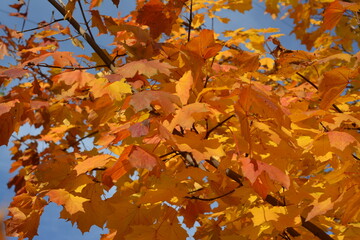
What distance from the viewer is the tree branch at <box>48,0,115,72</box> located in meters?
1.74

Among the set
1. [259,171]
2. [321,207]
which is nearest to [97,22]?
[259,171]

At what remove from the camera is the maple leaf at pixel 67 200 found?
1.51 metres

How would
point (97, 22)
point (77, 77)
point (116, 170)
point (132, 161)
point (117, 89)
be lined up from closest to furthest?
point (132, 161)
point (116, 170)
point (117, 89)
point (77, 77)
point (97, 22)

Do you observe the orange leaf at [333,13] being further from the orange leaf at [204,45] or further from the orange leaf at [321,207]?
the orange leaf at [321,207]

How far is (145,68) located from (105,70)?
0.77 metres

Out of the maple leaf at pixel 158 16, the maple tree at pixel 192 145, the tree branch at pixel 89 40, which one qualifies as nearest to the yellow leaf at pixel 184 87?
the maple tree at pixel 192 145

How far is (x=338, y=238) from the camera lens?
1669 mm

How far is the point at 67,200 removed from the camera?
1543 millimetres

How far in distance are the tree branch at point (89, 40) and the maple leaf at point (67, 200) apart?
0.63m

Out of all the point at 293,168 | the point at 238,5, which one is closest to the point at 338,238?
the point at 293,168

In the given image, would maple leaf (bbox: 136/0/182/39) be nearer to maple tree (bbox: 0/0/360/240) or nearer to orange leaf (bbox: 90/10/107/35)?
maple tree (bbox: 0/0/360/240)

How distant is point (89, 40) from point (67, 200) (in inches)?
32.0

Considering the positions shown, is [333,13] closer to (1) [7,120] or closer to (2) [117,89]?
(2) [117,89]

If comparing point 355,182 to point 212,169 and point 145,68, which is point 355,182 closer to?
point 212,169
